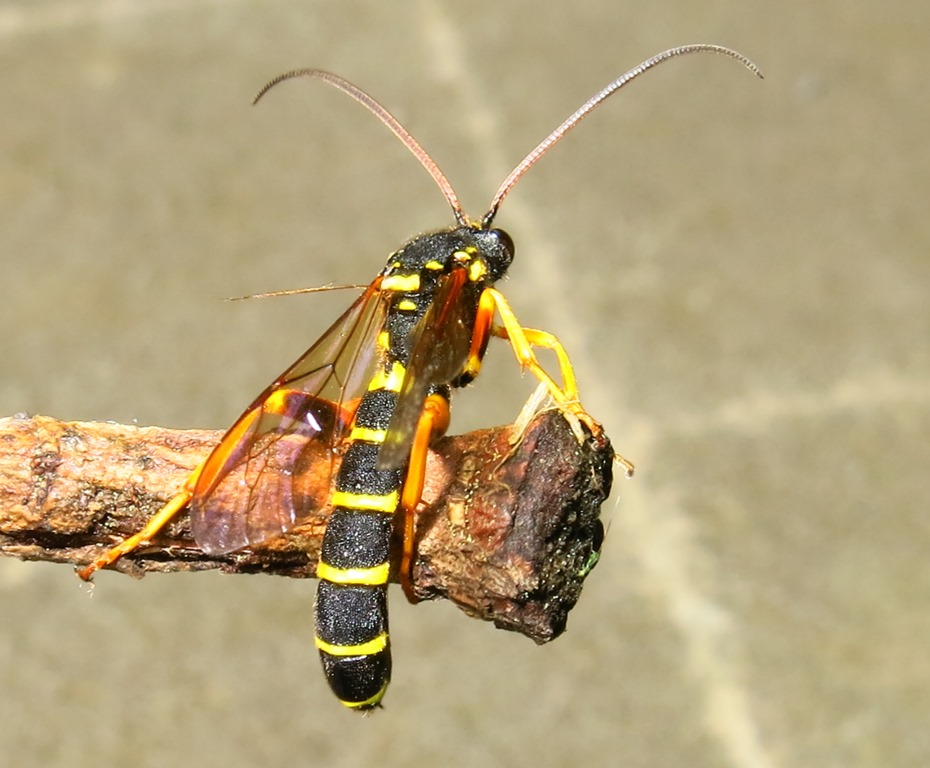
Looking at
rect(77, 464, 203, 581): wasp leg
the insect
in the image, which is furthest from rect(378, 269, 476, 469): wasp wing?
rect(77, 464, 203, 581): wasp leg

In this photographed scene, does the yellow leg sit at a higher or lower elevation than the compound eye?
lower

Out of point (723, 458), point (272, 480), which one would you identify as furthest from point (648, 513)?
point (272, 480)

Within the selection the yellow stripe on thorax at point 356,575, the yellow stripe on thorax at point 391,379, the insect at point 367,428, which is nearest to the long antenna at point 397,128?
the insect at point 367,428

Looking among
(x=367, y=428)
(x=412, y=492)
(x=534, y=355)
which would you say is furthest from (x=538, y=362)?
(x=412, y=492)

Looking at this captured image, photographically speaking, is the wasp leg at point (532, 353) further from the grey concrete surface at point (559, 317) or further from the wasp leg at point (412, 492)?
the grey concrete surface at point (559, 317)

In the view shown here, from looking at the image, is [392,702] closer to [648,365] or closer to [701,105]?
[648,365]

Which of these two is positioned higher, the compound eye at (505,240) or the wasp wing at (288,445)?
the compound eye at (505,240)

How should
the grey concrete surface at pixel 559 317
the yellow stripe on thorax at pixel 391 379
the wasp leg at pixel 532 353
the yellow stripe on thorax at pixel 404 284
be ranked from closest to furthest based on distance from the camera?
1. the wasp leg at pixel 532 353
2. the yellow stripe on thorax at pixel 391 379
3. the yellow stripe on thorax at pixel 404 284
4. the grey concrete surface at pixel 559 317

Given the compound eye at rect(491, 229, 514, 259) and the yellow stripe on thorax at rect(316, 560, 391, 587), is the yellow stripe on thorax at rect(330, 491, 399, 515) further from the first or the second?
the compound eye at rect(491, 229, 514, 259)
